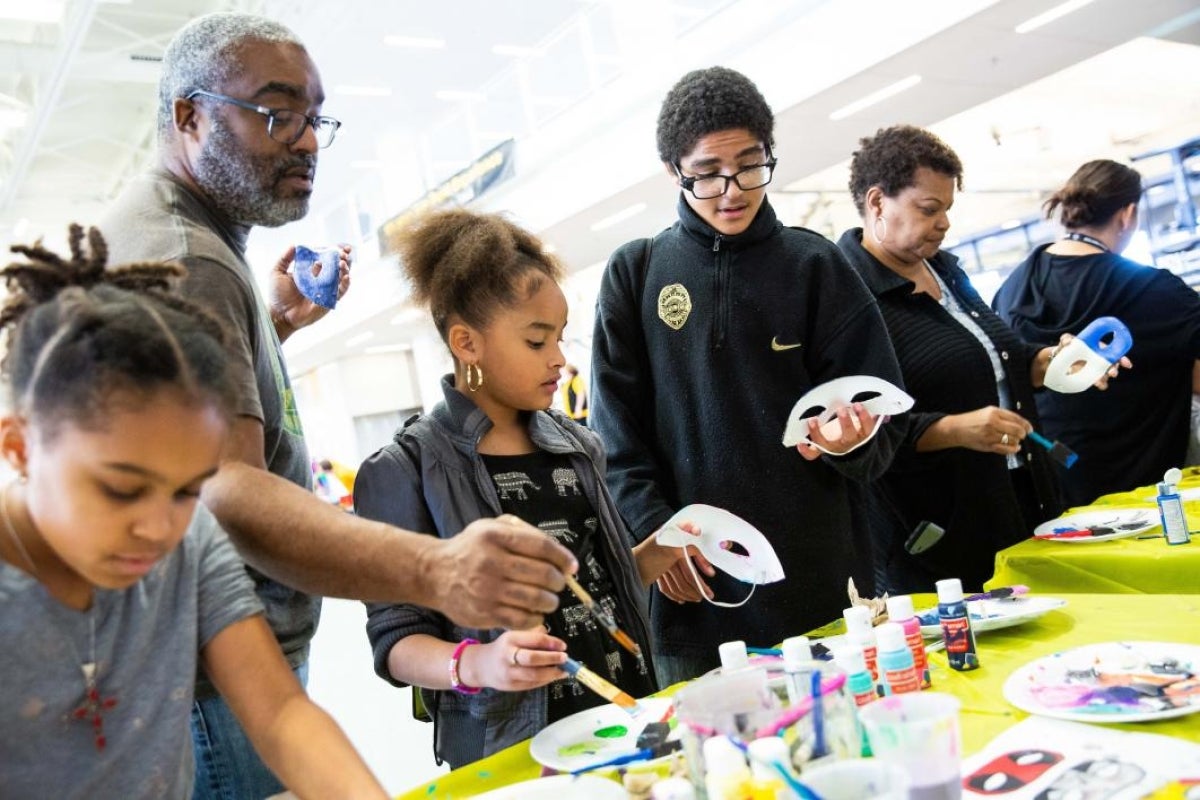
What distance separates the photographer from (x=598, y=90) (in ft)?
30.4

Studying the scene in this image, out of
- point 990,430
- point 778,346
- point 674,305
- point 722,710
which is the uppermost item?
point 674,305

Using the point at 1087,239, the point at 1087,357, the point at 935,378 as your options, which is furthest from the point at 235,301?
the point at 1087,239

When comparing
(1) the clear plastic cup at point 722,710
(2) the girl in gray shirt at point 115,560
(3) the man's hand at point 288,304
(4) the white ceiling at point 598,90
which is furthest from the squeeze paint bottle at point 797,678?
(4) the white ceiling at point 598,90

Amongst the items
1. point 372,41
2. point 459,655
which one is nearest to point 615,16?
point 372,41

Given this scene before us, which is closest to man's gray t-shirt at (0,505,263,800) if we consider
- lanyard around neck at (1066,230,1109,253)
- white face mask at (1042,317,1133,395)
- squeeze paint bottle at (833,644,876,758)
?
squeeze paint bottle at (833,644,876,758)

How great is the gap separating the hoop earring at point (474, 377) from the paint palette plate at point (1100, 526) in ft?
4.14

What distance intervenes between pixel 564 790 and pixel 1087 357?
1993 millimetres

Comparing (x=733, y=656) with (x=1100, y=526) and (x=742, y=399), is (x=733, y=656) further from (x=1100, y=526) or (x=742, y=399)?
(x=1100, y=526)

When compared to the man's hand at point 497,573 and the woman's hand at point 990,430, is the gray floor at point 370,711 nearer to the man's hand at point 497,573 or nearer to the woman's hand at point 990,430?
the man's hand at point 497,573

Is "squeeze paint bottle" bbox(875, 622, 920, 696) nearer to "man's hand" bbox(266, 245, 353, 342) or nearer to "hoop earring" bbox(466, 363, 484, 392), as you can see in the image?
"hoop earring" bbox(466, 363, 484, 392)

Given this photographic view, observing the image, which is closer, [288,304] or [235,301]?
[235,301]

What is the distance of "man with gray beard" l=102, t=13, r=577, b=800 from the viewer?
1.12 meters

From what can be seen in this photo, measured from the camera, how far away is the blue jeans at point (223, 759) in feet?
4.57

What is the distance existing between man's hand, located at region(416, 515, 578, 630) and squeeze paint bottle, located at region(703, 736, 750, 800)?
32 centimetres
